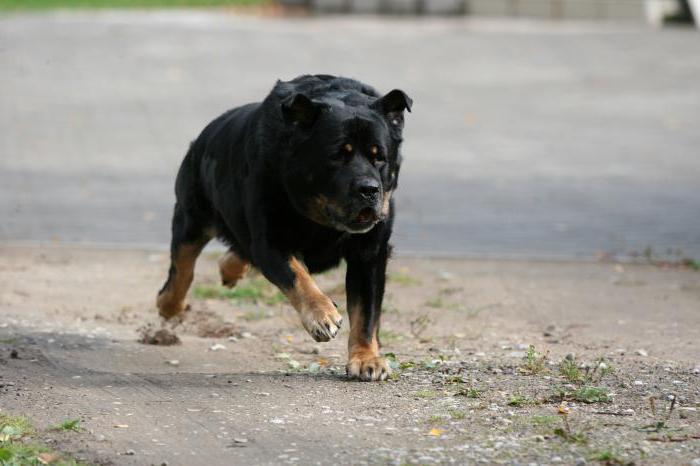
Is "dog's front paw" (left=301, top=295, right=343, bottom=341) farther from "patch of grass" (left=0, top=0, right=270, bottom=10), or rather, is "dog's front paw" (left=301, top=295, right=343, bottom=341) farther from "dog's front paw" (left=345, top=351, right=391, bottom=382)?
"patch of grass" (left=0, top=0, right=270, bottom=10)

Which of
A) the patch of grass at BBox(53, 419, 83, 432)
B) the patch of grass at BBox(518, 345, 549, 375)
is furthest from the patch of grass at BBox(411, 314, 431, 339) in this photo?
the patch of grass at BBox(53, 419, 83, 432)

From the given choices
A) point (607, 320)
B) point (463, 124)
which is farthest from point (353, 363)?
point (463, 124)

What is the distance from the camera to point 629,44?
21.2 metres

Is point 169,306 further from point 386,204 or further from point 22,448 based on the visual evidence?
point 22,448

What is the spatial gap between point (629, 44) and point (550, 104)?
13.0 feet

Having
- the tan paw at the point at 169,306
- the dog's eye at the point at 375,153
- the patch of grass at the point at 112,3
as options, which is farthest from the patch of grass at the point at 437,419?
the patch of grass at the point at 112,3

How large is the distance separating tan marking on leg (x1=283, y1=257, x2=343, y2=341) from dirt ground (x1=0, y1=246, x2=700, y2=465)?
35 centimetres

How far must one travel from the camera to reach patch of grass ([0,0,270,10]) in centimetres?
2395

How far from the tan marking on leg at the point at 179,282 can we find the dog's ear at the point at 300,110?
6.04 feet

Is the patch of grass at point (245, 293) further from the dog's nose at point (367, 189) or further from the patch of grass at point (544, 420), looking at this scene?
the patch of grass at point (544, 420)

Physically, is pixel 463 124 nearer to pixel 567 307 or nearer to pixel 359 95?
pixel 567 307

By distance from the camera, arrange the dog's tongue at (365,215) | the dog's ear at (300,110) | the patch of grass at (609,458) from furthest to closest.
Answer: the dog's ear at (300,110) → the dog's tongue at (365,215) → the patch of grass at (609,458)

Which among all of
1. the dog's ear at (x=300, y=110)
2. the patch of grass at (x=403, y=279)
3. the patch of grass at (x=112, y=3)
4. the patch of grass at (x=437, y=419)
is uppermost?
the dog's ear at (x=300, y=110)

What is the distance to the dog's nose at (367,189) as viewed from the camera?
6342 mm
